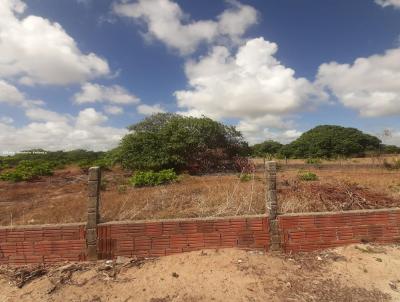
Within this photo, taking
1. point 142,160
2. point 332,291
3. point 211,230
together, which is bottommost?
point 332,291

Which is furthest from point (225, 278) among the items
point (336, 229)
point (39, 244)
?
point (39, 244)

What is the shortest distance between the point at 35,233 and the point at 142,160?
13.2m

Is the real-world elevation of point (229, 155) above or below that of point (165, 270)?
above

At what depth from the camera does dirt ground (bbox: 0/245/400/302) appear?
3.57 m

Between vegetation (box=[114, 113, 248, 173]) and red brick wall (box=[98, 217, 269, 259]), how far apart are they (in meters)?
12.8

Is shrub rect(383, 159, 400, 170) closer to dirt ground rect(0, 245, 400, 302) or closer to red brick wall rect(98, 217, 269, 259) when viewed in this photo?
dirt ground rect(0, 245, 400, 302)

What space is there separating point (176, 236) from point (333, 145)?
5086 centimetres

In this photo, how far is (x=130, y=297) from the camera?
353 centimetres

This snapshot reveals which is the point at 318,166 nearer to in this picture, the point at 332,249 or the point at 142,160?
the point at 142,160

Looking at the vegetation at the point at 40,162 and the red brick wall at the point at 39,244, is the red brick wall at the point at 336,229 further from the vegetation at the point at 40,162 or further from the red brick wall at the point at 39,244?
the vegetation at the point at 40,162

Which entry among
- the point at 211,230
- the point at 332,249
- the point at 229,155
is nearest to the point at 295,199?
the point at 332,249

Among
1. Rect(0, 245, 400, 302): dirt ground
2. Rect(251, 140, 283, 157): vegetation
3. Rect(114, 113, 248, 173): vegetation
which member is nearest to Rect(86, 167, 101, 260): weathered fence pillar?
Rect(0, 245, 400, 302): dirt ground

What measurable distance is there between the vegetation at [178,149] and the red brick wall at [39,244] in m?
12.8

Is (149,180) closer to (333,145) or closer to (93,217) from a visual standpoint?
(93,217)
